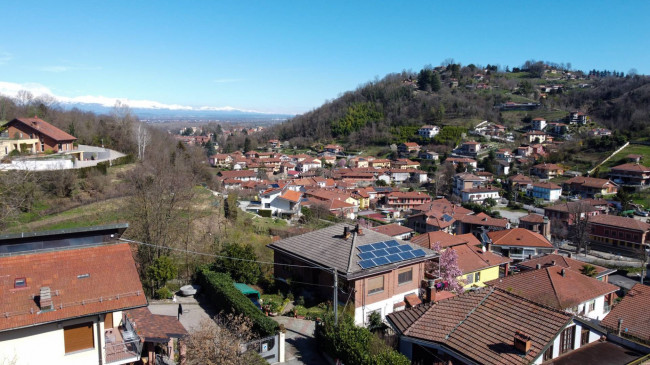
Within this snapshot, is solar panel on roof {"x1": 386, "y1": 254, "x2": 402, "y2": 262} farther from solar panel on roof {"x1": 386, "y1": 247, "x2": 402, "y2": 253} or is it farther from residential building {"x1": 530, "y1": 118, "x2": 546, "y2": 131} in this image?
residential building {"x1": 530, "y1": 118, "x2": 546, "y2": 131}

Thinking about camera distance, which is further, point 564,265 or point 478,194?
point 478,194

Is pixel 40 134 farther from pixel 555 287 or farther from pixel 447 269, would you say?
pixel 555 287

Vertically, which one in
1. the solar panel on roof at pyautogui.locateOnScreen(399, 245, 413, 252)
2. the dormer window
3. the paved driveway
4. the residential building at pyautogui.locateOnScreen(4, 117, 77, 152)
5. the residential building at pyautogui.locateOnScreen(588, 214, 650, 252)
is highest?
the residential building at pyautogui.locateOnScreen(4, 117, 77, 152)

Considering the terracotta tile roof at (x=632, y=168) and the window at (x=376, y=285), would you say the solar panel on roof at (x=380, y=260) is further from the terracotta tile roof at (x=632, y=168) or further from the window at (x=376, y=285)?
the terracotta tile roof at (x=632, y=168)

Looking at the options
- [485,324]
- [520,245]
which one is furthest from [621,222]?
[485,324]

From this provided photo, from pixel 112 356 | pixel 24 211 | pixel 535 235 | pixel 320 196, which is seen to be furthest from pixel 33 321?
pixel 320 196

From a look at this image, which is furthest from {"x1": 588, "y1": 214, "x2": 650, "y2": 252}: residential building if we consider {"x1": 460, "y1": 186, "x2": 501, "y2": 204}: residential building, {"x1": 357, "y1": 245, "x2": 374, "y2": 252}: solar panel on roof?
{"x1": 357, "y1": 245, "x2": 374, "y2": 252}: solar panel on roof
